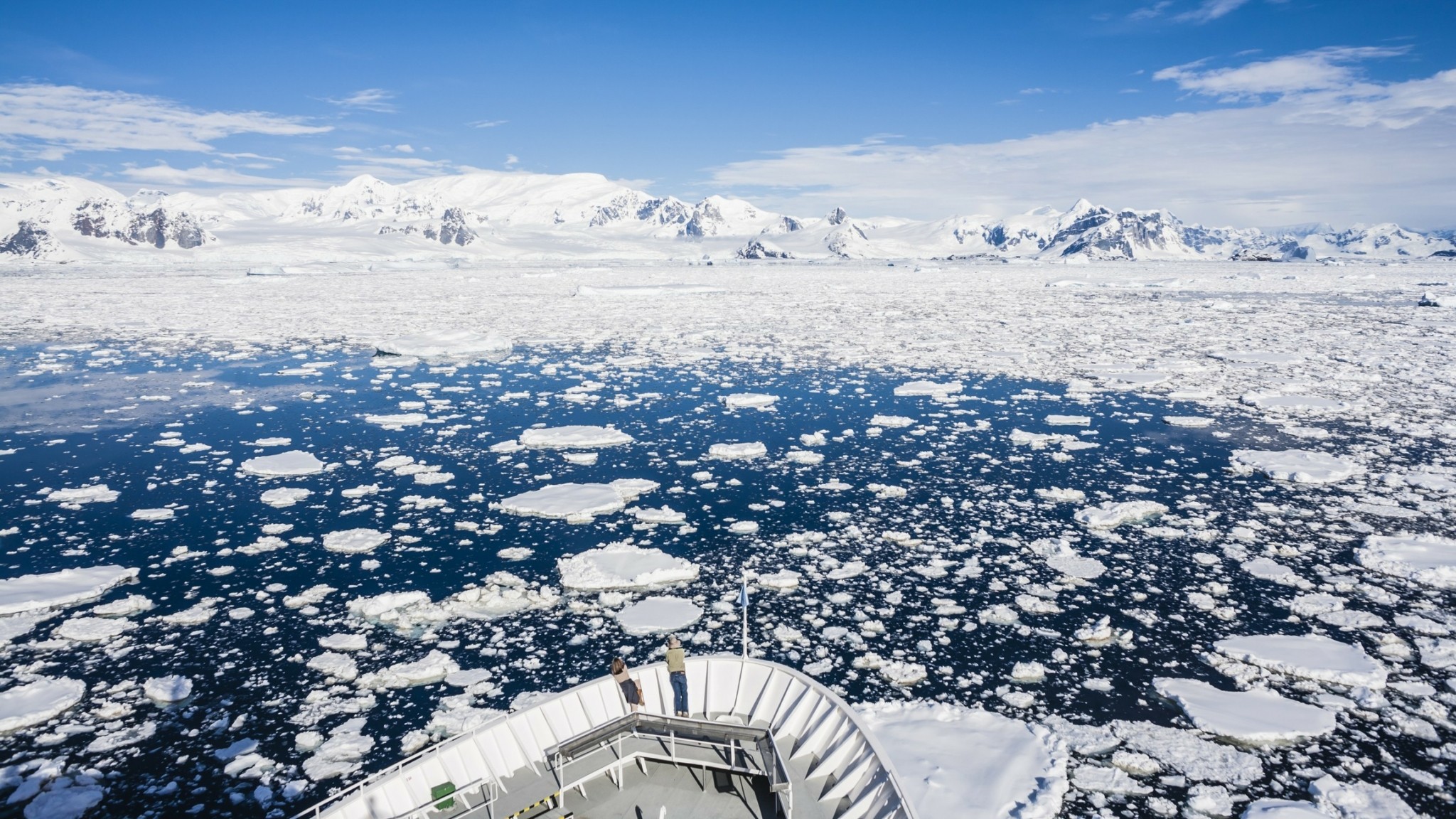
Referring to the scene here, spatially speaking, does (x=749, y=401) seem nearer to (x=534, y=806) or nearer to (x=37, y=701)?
(x=534, y=806)

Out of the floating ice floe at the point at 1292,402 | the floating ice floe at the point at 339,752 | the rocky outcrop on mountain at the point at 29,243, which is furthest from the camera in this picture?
the rocky outcrop on mountain at the point at 29,243

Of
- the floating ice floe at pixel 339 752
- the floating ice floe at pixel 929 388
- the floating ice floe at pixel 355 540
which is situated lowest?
the floating ice floe at pixel 339 752

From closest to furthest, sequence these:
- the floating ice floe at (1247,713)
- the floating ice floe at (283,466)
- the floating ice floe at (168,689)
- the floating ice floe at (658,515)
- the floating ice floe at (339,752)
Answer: the floating ice floe at (339,752) < the floating ice floe at (1247,713) < the floating ice floe at (168,689) < the floating ice floe at (658,515) < the floating ice floe at (283,466)

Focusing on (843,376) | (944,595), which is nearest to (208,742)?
(944,595)

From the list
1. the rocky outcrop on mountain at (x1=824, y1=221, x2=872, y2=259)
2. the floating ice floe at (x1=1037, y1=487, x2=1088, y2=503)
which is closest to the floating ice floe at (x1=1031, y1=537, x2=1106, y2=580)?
the floating ice floe at (x1=1037, y1=487, x2=1088, y2=503)

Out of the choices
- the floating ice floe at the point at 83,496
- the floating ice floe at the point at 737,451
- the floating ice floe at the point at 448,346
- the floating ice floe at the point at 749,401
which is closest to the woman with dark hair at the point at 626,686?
the floating ice floe at the point at 737,451

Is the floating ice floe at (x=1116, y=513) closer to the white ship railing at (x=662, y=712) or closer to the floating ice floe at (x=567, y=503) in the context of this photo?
the white ship railing at (x=662, y=712)

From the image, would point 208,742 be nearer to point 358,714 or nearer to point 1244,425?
point 358,714
